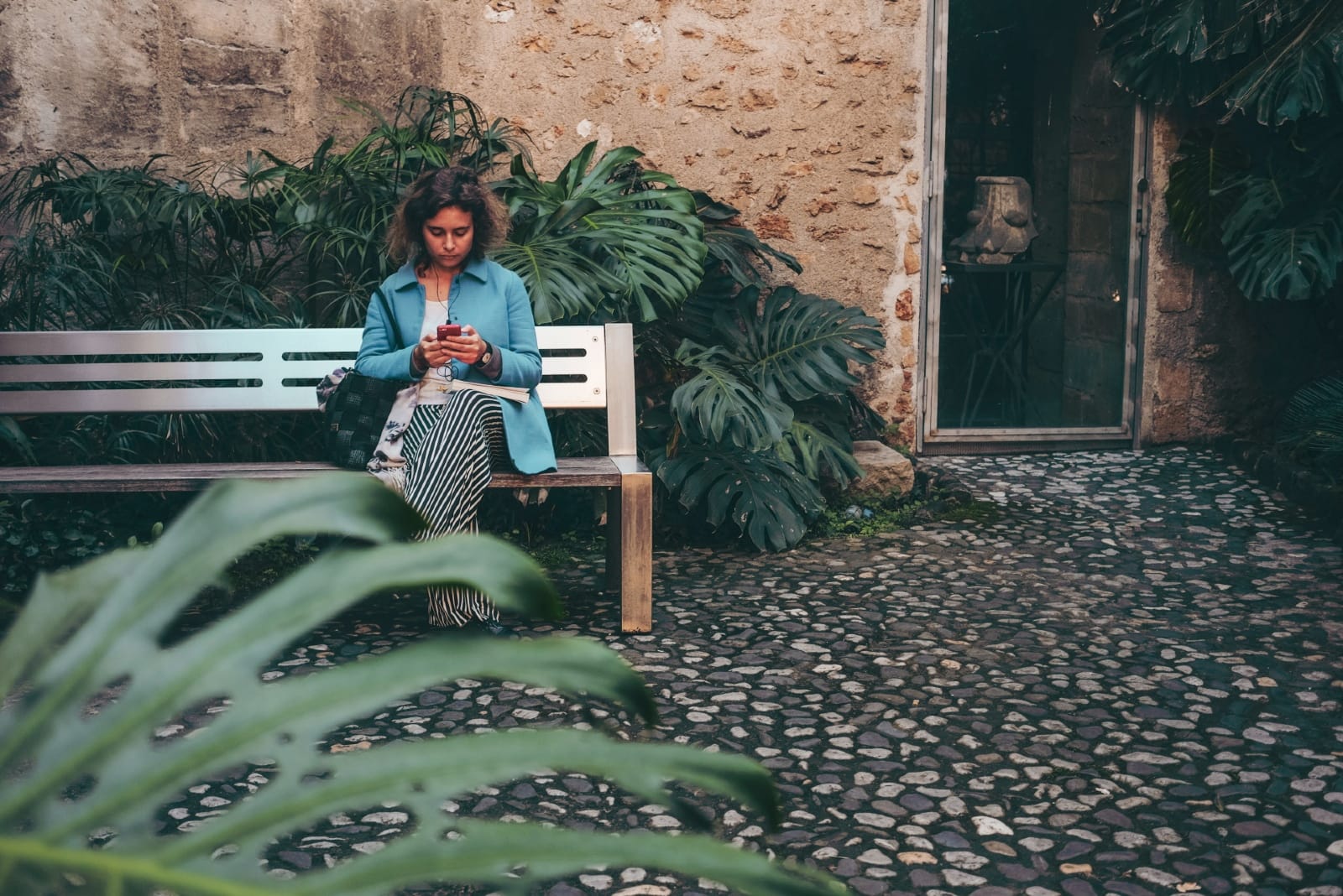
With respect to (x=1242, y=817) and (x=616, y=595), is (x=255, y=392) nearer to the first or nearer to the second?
(x=616, y=595)

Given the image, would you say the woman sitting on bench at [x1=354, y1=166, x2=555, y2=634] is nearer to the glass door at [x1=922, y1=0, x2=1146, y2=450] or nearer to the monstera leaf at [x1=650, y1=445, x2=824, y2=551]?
the monstera leaf at [x1=650, y1=445, x2=824, y2=551]

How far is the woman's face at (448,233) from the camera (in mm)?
4121

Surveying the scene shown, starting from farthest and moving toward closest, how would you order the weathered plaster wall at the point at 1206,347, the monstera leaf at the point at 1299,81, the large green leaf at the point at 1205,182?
the weathered plaster wall at the point at 1206,347 → the large green leaf at the point at 1205,182 → the monstera leaf at the point at 1299,81

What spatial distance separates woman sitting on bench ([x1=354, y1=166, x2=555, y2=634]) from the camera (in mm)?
3936

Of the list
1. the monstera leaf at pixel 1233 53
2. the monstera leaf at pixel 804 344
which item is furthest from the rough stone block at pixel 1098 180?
the monstera leaf at pixel 804 344

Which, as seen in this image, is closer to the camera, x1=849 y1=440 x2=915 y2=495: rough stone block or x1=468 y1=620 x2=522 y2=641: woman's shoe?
x1=468 y1=620 x2=522 y2=641: woman's shoe

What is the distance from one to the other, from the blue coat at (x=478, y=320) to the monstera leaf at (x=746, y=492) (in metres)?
0.98

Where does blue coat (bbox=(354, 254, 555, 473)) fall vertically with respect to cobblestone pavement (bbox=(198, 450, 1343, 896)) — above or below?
above

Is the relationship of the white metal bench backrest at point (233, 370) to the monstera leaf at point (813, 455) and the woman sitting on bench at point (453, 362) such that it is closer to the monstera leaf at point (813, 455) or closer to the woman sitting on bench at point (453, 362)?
the woman sitting on bench at point (453, 362)

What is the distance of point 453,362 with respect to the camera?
417 centimetres

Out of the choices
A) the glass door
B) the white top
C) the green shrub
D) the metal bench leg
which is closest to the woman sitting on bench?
the white top

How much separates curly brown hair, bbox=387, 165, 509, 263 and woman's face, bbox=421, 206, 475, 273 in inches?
0.6

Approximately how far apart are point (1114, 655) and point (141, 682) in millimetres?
3527

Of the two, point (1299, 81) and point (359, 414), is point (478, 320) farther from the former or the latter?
point (1299, 81)
